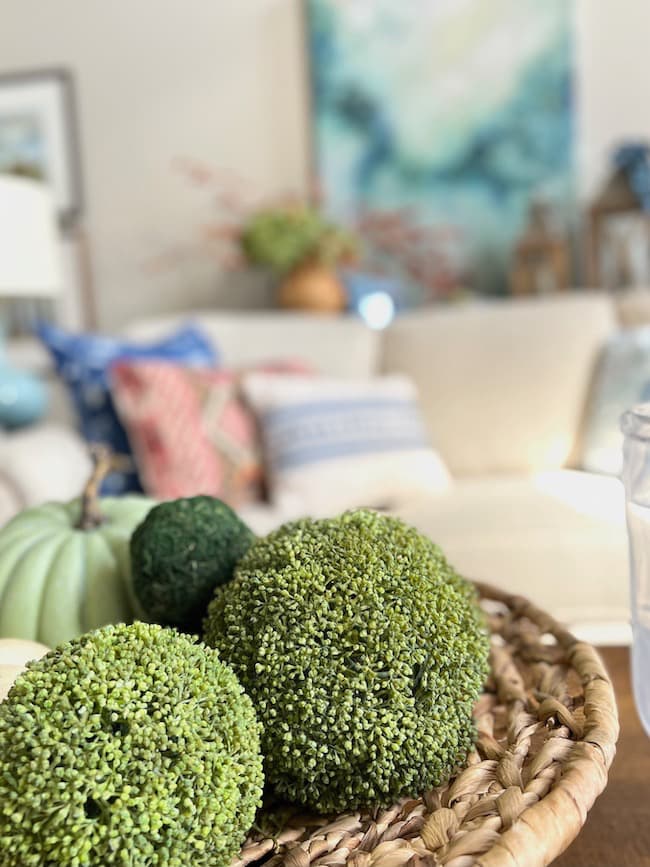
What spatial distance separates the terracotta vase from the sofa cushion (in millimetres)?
1450

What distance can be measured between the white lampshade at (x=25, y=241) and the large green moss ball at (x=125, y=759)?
1634 mm

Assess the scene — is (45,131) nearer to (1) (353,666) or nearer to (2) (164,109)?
(2) (164,109)

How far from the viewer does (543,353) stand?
6.82 feet

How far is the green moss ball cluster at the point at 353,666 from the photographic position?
0.47 metres

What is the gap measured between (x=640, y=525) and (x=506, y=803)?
0.20m

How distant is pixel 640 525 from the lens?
523mm

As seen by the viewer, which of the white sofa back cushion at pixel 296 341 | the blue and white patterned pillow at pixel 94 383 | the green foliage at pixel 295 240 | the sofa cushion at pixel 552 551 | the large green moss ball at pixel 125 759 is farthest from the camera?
the green foliage at pixel 295 240

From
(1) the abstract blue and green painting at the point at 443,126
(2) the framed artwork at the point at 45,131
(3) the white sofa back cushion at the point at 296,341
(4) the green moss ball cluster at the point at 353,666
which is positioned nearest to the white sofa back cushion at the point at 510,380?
(3) the white sofa back cushion at the point at 296,341

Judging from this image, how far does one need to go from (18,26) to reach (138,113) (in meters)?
0.63

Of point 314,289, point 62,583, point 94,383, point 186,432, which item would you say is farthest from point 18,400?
point 62,583

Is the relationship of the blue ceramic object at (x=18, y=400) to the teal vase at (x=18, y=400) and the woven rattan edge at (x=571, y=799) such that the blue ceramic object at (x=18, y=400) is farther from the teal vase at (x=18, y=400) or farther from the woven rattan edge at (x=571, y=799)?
the woven rattan edge at (x=571, y=799)

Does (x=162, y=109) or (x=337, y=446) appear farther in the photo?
(x=162, y=109)

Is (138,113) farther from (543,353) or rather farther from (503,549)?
(503,549)

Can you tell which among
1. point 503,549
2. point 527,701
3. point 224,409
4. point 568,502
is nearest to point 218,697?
point 527,701
